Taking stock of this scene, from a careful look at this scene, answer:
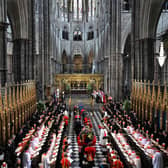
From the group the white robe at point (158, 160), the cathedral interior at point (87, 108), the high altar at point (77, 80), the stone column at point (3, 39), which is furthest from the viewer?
the high altar at point (77, 80)

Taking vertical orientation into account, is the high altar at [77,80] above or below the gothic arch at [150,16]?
below

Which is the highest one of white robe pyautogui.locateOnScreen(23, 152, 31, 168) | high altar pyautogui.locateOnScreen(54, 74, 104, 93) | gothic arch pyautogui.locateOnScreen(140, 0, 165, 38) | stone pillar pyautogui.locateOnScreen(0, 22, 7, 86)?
gothic arch pyautogui.locateOnScreen(140, 0, 165, 38)

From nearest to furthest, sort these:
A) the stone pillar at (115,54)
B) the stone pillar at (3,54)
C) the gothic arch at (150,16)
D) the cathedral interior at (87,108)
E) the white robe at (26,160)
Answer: the white robe at (26,160)
the cathedral interior at (87,108)
the stone pillar at (3,54)
the gothic arch at (150,16)
the stone pillar at (115,54)

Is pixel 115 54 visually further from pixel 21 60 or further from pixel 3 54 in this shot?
pixel 3 54

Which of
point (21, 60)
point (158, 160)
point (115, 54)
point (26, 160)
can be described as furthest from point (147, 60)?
point (26, 160)

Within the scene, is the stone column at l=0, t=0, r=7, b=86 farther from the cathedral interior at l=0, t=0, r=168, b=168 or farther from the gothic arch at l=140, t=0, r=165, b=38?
the gothic arch at l=140, t=0, r=165, b=38

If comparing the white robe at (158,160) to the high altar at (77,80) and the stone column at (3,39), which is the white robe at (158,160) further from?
the high altar at (77,80)

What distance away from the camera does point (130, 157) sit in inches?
360

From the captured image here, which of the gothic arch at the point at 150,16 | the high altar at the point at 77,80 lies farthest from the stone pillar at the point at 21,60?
the high altar at the point at 77,80

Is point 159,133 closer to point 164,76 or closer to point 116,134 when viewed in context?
point 116,134

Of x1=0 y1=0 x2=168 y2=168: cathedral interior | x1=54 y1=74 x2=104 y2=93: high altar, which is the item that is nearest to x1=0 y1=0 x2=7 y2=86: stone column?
x1=0 y1=0 x2=168 y2=168: cathedral interior

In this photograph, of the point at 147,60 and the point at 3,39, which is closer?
the point at 3,39

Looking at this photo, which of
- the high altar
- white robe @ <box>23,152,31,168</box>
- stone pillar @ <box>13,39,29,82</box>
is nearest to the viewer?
white robe @ <box>23,152,31,168</box>

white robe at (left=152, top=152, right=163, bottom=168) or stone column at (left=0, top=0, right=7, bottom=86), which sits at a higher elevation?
stone column at (left=0, top=0, right=7, bottom=86)
